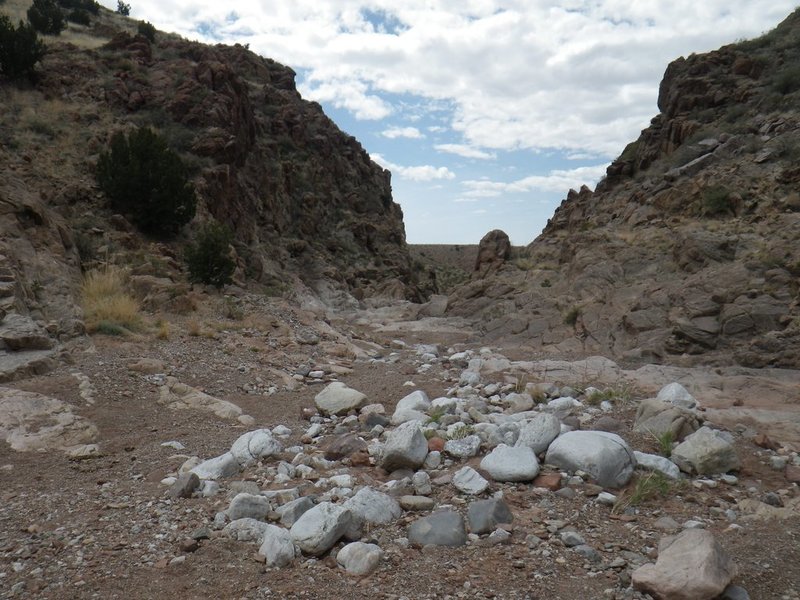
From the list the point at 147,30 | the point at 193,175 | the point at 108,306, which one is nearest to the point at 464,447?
the point at 108,306

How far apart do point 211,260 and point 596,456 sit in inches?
463

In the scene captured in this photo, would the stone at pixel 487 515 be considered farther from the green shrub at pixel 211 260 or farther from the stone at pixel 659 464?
the green shrub at pixel 211 260

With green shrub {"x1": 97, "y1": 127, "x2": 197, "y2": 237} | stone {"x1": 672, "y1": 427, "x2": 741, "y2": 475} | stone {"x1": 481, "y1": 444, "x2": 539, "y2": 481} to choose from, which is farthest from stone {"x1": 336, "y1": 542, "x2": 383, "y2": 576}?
green shrub {"x1": 97, "y1": 127, "x2": 197, "y2": 237}

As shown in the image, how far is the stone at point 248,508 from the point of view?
346 cm

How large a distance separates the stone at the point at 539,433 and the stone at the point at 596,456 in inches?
3.7

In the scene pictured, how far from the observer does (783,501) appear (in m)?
3.71

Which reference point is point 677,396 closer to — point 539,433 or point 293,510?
point 539,433

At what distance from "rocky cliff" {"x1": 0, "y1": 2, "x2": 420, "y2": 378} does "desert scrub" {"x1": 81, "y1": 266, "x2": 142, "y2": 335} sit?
0.92 feet

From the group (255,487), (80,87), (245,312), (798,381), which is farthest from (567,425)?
(80,87)

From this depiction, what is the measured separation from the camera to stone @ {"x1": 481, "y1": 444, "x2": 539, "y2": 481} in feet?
12.6

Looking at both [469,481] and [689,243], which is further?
[689,243]

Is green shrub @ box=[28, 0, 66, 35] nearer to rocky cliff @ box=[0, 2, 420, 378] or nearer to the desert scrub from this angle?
rocky cliff @ box=[0, 2, 420, 378]

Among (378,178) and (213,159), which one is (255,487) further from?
(378,178)

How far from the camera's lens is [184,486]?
3826 mm
